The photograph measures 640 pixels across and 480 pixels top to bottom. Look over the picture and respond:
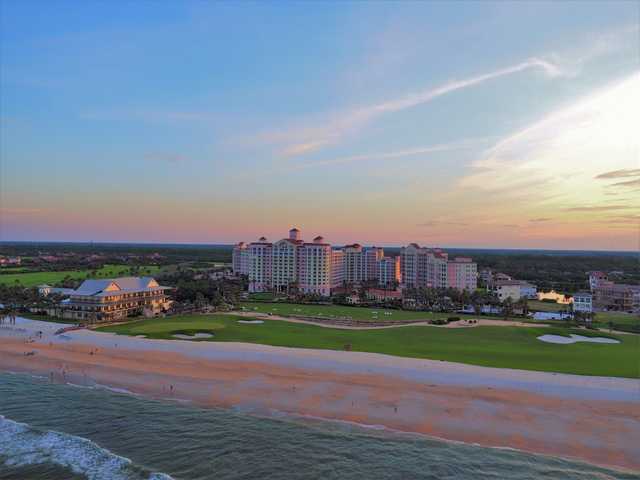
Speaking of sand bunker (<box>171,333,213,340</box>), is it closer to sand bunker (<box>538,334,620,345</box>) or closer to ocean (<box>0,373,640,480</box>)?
ocean (<box>0,373,640,480</box>)

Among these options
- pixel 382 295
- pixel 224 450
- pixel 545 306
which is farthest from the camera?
pixel 382 295

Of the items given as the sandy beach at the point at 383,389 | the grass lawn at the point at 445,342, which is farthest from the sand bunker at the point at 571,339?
the sandy beach at the point at 383,389

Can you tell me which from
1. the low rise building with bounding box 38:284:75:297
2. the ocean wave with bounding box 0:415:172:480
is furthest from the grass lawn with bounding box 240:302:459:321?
the ocean wave with bounding box 0:415:172:480

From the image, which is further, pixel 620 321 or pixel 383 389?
pixel 620 321

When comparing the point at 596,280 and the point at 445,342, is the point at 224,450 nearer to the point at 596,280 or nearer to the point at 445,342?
the point at 445,342

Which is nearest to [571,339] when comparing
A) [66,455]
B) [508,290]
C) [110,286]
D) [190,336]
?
[190,336]

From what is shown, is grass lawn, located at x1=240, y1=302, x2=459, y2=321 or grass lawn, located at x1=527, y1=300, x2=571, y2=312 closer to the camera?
grass lawn, located at x1=240, y1=302, x2=459, y2=321
